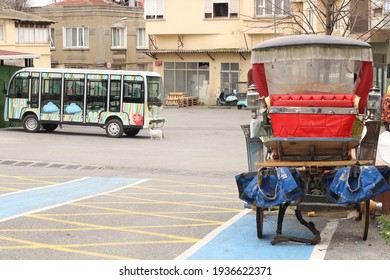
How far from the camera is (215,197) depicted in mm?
14820

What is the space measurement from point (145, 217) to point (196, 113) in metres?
34.6

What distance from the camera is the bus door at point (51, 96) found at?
102 feet

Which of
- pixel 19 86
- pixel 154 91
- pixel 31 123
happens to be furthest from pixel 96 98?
pixel 19 86

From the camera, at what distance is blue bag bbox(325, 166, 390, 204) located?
9.45 meters

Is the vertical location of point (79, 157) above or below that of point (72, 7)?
below

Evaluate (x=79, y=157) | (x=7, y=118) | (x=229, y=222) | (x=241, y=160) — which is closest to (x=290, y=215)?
(x=229, y=222)

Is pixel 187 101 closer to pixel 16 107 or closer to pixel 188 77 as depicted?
pixel 188 77

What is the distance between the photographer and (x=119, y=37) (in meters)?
64.1

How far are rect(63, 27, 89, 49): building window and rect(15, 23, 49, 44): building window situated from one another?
23.4ft

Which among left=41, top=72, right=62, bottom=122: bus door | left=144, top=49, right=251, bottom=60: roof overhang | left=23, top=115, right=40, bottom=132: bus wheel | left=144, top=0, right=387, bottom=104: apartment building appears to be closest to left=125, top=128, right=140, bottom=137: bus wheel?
left=41, top=72, right=62, bottom=122: bus door

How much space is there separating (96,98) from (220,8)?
24.2 m

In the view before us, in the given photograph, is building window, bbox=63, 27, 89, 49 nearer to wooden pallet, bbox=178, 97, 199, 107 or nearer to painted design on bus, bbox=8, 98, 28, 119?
wooden pallet, bbox=178, 97, 199, 107

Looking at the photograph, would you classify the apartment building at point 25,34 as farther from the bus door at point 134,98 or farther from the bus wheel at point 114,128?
the bus door at point 134,98
